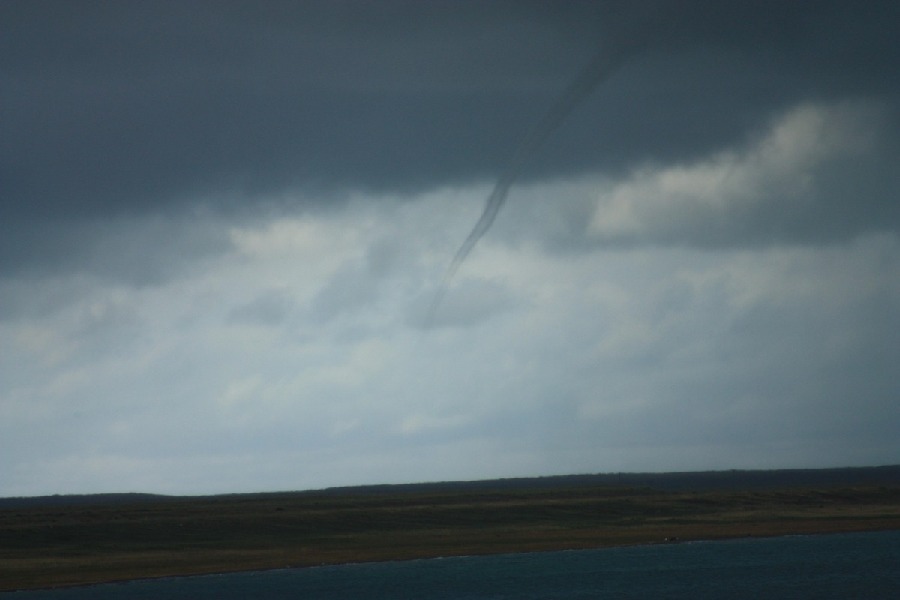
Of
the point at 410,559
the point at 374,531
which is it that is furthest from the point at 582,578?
the point at 374,531

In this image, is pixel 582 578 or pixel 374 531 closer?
pixel 582 578

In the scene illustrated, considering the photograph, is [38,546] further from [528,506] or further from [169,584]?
[528,506]

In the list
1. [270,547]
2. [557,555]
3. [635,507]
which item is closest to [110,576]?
[270,547]

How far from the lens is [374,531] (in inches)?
4245

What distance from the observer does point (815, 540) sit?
3782 inches

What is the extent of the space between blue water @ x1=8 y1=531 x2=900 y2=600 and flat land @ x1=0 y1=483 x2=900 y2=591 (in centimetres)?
574

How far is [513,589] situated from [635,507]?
2575 inches

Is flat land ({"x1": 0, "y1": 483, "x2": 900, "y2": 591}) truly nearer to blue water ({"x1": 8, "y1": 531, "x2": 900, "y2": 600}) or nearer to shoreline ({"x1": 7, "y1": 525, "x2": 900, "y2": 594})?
shoreline ({"x1": 7, "y1": 525, "x2": 900, "y2": 594})

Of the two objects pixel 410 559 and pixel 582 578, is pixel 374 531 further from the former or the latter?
pixel 582 578

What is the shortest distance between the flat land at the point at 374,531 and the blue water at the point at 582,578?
226 inches

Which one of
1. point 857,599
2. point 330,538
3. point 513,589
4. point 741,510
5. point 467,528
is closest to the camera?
point 857,599

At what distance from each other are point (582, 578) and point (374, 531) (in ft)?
120

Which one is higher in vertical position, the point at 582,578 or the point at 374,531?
the point at 374,531

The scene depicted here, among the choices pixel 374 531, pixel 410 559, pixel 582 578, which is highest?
pixel 374 531
